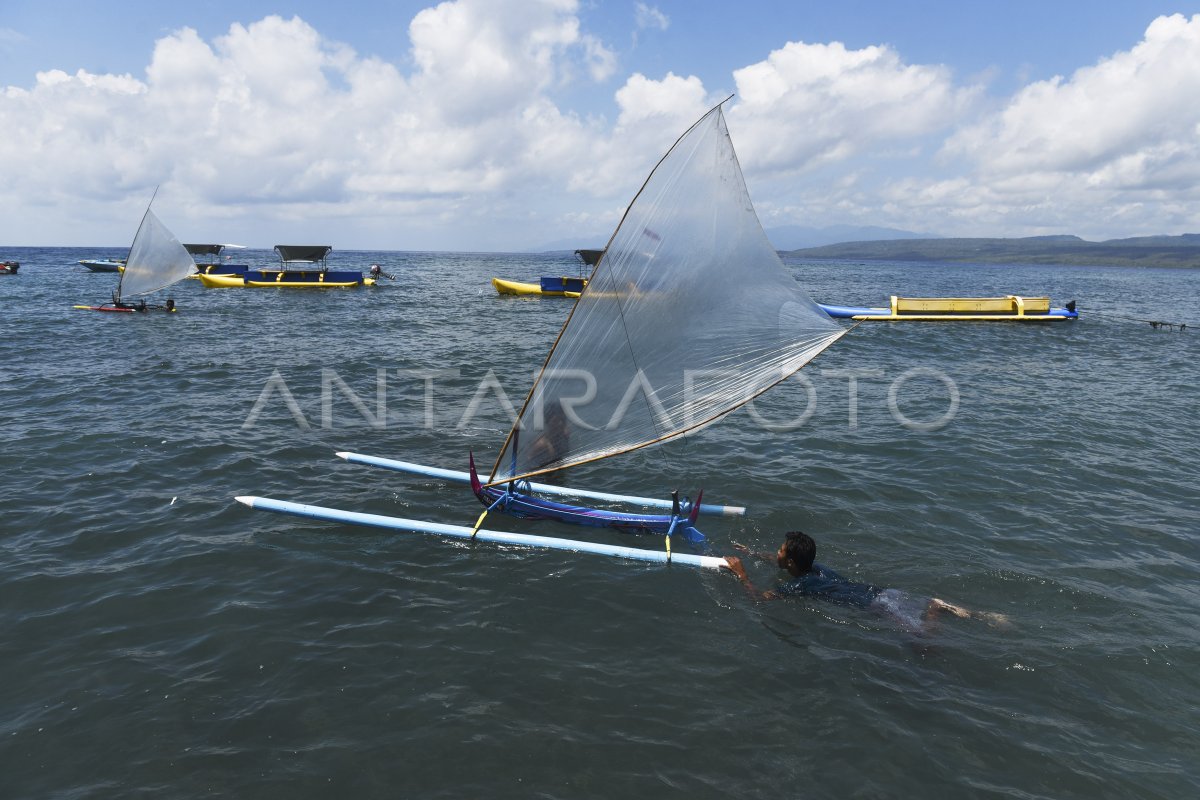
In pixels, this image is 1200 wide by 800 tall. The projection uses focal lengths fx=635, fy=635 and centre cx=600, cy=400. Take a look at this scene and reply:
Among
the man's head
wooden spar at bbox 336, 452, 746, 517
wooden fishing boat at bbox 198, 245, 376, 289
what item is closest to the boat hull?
wooden fishing boat at bbox 198, 245, 376, 289

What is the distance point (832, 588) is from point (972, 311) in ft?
138

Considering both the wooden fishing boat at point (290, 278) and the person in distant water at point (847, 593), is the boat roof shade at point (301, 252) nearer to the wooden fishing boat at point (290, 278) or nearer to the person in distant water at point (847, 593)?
the wooden fishing boat at point (290, 278)

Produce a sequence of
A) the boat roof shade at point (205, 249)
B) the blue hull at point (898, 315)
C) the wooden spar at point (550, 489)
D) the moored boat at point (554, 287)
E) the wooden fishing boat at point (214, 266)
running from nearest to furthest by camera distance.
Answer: the wooden spar at point (550, 489) → the blue hull at point (898, 315) → the moored boat at point (554, 287) → the wooden fishing boat at point (214, 266) → the boat roof shade at point (205, 249)

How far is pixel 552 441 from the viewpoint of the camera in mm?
11703

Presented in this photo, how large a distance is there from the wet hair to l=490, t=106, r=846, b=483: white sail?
2.47 m

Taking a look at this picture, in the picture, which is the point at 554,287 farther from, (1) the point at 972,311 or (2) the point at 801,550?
(2) the point at 801,550

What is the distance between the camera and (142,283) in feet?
143

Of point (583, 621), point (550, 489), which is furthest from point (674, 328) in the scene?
point (583, 621)

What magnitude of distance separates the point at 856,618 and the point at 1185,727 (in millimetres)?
4016

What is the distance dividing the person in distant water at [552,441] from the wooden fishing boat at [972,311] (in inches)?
1498

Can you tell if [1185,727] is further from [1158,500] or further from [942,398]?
[942,398]

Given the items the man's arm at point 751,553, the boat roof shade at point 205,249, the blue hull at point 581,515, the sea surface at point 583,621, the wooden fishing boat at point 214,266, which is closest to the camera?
the sea surface at point 583,621

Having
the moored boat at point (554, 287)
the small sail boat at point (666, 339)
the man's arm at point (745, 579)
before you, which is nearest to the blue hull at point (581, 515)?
the small sail boat at point (666, 339)

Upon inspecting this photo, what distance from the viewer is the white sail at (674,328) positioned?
10.7 meters
